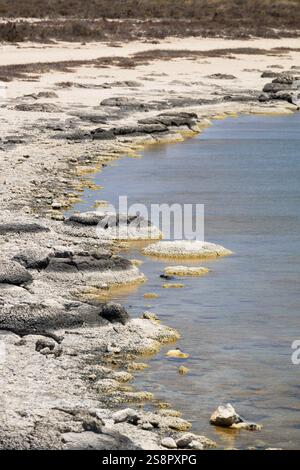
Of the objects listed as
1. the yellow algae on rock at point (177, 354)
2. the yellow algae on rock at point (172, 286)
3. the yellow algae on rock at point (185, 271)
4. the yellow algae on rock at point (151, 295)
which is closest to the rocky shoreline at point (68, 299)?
the yellow algae on rock at point (177, 354)

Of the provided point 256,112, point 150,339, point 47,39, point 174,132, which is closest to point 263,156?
point 174,132

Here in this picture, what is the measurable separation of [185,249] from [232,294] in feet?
6.38

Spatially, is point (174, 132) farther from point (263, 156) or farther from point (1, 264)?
point (1, 264)

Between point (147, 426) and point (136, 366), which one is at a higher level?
point (147, 426)

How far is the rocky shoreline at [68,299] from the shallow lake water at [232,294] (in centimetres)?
32

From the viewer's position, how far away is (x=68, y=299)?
41.8 ft

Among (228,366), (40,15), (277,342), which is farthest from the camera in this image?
(40,15)

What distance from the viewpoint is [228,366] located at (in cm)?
1094

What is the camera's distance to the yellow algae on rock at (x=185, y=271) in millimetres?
14578

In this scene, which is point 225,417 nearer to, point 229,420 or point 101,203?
point 229,420

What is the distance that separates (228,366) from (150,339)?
961 mm

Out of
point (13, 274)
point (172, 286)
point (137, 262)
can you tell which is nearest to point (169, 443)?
point (13, 274)

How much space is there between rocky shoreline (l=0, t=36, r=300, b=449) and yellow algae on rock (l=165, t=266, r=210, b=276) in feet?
1.89

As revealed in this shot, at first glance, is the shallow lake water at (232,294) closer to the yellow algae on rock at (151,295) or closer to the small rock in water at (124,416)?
the yellow algae on rock at (151,295)
